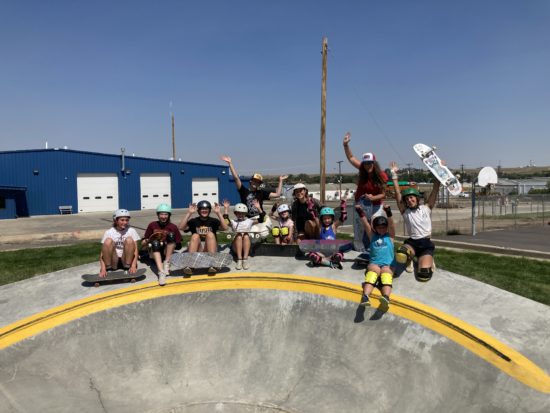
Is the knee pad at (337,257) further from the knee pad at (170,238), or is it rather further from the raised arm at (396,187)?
the knee pad at (170,238)

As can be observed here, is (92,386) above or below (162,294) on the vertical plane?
below

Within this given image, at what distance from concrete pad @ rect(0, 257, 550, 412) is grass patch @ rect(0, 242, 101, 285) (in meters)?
2.79

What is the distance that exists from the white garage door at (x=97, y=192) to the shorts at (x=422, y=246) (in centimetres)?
3214

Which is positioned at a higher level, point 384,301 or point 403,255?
point 403,255

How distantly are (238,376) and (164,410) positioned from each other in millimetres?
936

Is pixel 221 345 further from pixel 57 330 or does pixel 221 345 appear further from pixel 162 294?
pixel 57 330

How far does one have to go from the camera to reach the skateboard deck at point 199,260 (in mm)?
6199

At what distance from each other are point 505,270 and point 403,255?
4.06 meters

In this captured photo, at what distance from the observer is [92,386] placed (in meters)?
4.42

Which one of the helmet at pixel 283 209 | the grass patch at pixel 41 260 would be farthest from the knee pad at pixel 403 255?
the grass patch at pixel 41 260

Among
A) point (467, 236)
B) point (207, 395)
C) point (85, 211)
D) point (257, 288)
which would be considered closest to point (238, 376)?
point (207, 395)

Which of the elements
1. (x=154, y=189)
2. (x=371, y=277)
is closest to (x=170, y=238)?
(x=371, y=277)

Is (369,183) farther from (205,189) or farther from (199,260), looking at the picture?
(205,189)

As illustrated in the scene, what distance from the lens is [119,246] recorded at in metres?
6.35
